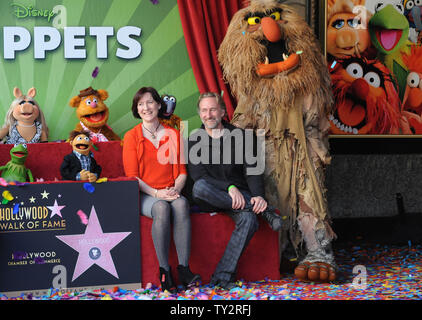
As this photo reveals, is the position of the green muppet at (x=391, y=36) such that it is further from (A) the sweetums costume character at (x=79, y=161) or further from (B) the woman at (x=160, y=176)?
(A) the sweetums costume character at (x=79, y=161)

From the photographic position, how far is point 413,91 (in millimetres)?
3658

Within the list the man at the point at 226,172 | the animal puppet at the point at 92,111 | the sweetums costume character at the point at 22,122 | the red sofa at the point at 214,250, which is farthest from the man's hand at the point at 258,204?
the sweetums costume character at the point at 22,122

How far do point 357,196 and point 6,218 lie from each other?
8.34ft

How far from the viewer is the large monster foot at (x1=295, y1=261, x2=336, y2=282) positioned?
2529mm

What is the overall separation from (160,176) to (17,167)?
0.77 metres

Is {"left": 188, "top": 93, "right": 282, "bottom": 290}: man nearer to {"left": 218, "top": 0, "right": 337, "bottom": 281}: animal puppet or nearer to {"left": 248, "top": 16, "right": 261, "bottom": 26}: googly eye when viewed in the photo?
{"left": 218, "top": 0, "right": 337, "bottom": 281}: animal puppet

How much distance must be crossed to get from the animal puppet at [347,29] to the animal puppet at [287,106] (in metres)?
0.83

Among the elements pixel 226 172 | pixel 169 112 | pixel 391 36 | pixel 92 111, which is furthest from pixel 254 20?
pixel 391 36

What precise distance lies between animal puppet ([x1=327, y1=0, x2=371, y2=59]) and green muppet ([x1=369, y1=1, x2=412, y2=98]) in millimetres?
74

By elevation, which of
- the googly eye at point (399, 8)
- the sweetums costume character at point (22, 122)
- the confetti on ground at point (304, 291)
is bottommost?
the confetti on ground at point (304, 291)

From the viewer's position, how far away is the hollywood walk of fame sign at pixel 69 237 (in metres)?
2.36

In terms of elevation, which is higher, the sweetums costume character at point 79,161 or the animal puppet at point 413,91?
the animal puppet at point 413,91

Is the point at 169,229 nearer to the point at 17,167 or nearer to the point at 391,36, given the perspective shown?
the point at 17,167

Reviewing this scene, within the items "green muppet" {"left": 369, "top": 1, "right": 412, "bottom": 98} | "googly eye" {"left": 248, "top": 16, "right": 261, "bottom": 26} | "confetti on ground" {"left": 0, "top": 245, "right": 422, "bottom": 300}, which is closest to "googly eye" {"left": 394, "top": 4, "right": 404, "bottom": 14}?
"green muppet" {"left": 369, "top": 1, "right": 412, "bottom": 98}
